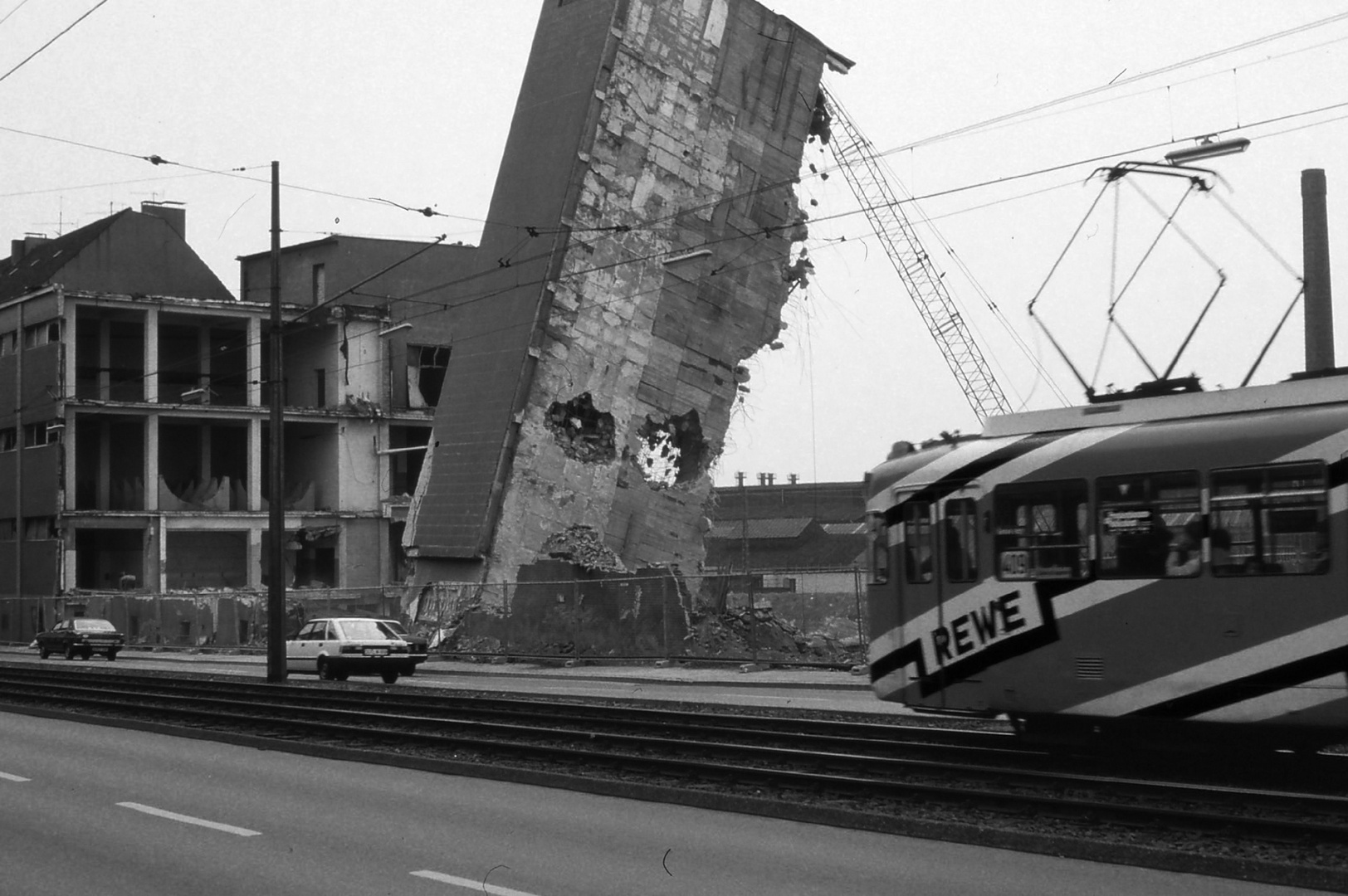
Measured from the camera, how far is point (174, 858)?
32.2ft

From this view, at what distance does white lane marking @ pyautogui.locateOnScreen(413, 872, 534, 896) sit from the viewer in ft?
28.7

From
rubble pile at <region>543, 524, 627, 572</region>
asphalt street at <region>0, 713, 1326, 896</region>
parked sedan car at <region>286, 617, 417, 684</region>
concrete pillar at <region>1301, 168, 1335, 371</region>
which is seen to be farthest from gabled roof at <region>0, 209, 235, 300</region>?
asphalt street at <region>0, 713, 1326, 896</region>

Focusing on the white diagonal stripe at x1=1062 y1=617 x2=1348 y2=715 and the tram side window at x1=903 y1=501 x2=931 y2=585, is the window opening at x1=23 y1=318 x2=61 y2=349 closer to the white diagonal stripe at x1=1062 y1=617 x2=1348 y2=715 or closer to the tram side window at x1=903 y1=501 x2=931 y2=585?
the tram side window at x1=903 y1=501 x2=931 y2=585

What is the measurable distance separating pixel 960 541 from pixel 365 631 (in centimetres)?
1909

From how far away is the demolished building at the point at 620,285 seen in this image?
129 feet

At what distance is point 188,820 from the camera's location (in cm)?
1136

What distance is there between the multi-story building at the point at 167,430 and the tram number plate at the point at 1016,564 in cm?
4912

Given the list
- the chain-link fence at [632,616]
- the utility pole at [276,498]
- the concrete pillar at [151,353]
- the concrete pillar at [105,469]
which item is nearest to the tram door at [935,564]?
the chain-link fence at [632,616]

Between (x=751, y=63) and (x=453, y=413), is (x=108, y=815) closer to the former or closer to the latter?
(x=453, y=413)

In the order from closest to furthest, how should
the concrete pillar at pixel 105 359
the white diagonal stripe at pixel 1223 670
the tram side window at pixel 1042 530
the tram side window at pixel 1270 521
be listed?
the white diagonal stripe at pixel 1223 670 < the tram side window at pixel 1270 521 < the tram side window at pixel 1042 530 < the concrete pillar at pixel 105 359

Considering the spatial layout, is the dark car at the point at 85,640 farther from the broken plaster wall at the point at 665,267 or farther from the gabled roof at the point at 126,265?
the gabled roof at the point at 126,265

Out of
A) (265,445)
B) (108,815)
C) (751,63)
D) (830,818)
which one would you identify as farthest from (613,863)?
(265,445)

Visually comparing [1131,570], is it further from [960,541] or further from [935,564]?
[935,564]

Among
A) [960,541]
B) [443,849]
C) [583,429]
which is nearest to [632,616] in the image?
[583,429]
